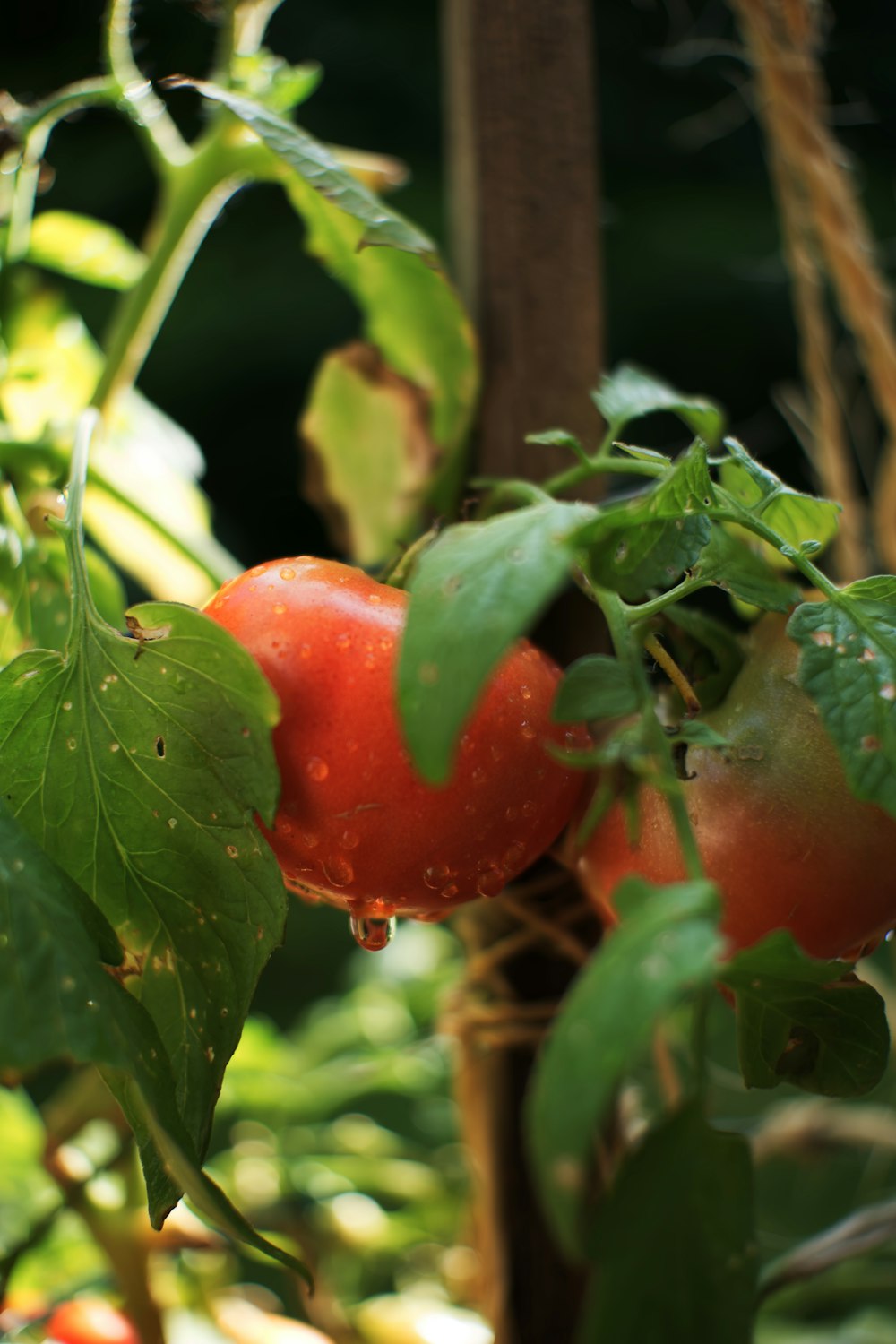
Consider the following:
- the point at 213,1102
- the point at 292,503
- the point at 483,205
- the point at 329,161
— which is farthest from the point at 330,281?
the point at 213,1102

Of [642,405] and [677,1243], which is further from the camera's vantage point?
[642,405]

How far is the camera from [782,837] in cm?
20

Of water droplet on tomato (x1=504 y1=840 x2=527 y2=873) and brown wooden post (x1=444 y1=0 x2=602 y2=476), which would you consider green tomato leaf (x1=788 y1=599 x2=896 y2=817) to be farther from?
brown wooden post (x1=444 y1=0 x2=602 y2=476)

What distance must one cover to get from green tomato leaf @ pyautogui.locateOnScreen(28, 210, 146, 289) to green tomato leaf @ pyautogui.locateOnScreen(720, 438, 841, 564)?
25 centimetres

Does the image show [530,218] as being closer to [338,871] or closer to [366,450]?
[366,450]

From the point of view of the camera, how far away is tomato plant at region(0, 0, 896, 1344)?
134mm

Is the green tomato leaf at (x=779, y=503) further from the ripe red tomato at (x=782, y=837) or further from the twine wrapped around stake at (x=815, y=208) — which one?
the twine wrapped around stake at (x=815, y=208)

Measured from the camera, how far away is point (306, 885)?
0.73 ft

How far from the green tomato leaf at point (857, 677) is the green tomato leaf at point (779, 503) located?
2 centimetres

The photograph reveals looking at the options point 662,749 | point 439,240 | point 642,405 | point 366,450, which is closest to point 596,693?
point 662,749

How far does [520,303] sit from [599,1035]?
0.28m

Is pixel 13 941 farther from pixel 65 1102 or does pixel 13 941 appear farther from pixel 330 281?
pixel 330 281

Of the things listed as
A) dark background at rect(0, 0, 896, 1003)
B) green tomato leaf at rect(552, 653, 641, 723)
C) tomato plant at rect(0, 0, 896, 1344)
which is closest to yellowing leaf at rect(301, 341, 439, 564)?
tomato plant at rect(0, 0, 896, 1344)

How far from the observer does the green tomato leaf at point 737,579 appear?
186 millimetres
